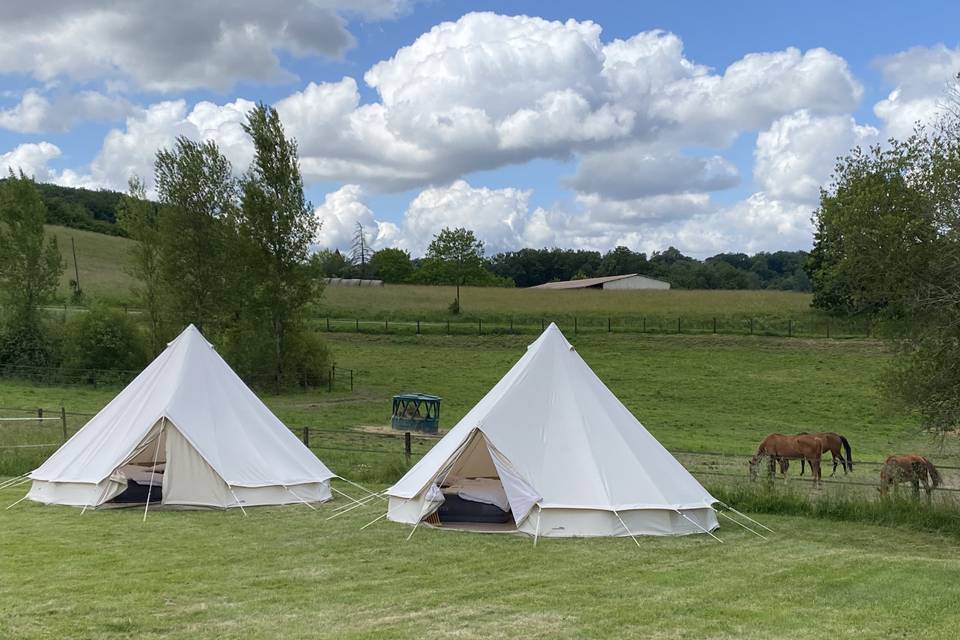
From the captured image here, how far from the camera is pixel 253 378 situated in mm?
39750

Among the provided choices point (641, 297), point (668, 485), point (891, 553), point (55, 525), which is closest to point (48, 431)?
point (55, 525)

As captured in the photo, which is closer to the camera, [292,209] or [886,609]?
[886,609]

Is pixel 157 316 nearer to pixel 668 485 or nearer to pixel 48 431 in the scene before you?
Result: pixel 48 431

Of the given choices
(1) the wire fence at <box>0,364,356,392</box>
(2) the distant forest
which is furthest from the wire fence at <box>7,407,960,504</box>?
(2) the distant forest

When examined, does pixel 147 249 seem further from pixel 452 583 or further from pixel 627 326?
pixel 452 583

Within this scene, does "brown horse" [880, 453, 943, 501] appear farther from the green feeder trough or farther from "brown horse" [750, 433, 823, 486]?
the green feeder trough

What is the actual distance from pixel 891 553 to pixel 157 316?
1351 inches

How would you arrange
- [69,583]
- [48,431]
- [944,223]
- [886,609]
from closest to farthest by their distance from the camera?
[886,609], [69,583], [944,223], [48,431]

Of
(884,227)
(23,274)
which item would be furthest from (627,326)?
(884,227)

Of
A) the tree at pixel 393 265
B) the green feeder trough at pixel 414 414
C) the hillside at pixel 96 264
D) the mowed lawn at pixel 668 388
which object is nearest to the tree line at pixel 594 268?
the tree at pixel 393 265

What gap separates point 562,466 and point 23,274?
35.0 meters

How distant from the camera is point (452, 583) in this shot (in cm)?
927

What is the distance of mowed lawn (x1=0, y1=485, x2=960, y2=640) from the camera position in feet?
25.1

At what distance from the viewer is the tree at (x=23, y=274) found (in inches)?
1577
